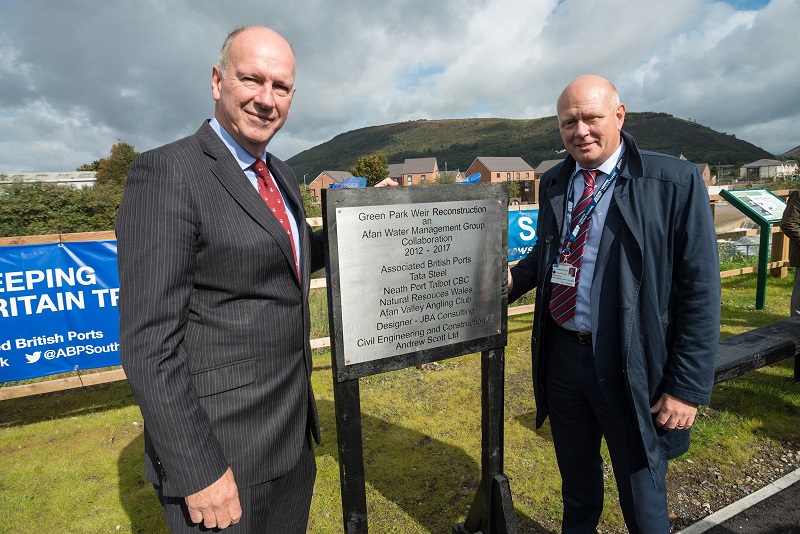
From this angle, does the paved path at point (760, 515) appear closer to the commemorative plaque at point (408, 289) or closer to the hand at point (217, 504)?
the commemorative plaque at point (408, 289)

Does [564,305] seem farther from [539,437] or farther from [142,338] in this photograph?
[539,437]

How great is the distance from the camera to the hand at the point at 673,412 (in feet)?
7.03

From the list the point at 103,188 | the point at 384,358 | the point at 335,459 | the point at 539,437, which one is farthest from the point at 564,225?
the point at 103,188

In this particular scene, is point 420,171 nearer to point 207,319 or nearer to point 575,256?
point 575,256

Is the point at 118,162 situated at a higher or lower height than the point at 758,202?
higher

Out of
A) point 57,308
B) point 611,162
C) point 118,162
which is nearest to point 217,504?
point 611,162

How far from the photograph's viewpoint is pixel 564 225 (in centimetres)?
243

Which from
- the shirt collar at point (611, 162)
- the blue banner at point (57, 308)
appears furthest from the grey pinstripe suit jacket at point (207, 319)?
the blue banner at point (57, 308)

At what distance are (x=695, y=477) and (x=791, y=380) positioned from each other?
238 cm

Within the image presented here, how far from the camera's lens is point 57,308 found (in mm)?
4281

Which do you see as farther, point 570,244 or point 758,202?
point 758,202

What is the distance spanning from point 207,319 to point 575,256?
1.75 m

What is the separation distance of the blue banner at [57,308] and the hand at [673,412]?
4.63 m

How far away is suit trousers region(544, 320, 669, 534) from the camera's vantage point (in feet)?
7.30
